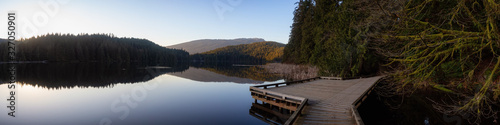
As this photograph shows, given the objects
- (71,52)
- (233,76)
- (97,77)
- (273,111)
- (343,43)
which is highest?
(71,52)

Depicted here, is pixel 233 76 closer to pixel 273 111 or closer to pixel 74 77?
pixel 74 77

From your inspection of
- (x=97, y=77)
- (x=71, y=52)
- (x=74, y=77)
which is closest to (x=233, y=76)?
(x=97, y=77)

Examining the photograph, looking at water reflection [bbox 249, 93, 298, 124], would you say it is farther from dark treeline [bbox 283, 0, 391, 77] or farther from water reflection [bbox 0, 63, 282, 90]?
water reflection [bbox 0, 63, 282, 90]

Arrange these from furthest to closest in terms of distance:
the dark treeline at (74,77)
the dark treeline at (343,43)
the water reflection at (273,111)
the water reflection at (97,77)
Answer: the water reflection at (97,77) → the dark treeline at (74,77) → the dark treeline at (343,43) → the water reflection at (273,111)

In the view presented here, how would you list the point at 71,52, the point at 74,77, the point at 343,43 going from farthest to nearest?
the point at 71,52 → the point at 74,77 → the point at 343,43

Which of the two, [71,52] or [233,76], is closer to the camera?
[233,76]

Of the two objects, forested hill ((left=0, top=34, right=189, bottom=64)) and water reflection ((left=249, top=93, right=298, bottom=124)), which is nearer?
water reflection ((left=249, top=93, right=298, bottom=124))

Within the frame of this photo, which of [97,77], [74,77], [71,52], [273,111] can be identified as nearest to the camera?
[273,111]

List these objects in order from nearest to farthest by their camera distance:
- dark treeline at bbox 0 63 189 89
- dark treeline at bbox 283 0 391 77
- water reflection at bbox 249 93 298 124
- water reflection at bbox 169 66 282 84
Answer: water reflection at bbox 249 93 298 124, dark treeline at bbox 283 0 391 77, dark treeline at bbox 0 63 189 89, water reflection at bbox 169 66 282 84

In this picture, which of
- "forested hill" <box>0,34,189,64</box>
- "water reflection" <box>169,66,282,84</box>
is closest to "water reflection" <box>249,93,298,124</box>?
"water reflection" <box>169,66,282,84</box>

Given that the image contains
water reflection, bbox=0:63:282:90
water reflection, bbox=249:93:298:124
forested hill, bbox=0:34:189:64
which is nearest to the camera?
water reflection, bbox=249:93:298:124

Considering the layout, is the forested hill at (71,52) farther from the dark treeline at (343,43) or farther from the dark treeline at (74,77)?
the dark treeline at (343,43)

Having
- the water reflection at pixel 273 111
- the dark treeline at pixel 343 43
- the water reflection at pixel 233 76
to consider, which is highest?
the dark treeline at pixel 343 43

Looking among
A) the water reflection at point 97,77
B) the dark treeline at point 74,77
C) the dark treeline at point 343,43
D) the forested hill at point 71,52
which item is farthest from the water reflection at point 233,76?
Result: the forested hill at point 71,52
